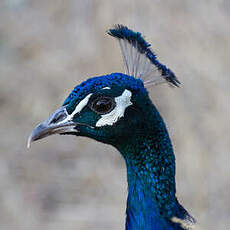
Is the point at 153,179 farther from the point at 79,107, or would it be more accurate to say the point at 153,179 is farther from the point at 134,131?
the point at 79,107

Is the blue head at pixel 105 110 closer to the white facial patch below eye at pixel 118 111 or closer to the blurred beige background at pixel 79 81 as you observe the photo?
the white facial patch below eye at pixel 118 111

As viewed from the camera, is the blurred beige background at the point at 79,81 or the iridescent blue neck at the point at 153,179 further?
the blurred beige background at the point at 79,81

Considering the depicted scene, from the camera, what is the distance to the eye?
1.33 meters

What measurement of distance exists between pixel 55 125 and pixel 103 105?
0.12 metres

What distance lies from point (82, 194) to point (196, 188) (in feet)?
2.36

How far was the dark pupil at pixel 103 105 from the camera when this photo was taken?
1325mm

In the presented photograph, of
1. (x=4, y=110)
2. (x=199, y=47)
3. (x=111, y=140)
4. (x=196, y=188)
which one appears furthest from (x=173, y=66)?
(x=4, y=110)

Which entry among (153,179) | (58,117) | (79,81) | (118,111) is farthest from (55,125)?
(79,81)

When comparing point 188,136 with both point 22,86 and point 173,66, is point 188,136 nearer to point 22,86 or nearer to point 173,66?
point 173,66

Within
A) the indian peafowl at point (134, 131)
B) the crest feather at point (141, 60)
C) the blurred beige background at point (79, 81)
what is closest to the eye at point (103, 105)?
the indian peafowl at point (134, 131)

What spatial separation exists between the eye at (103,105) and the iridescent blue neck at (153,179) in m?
0.09

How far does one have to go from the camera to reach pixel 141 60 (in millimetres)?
1425

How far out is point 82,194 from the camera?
2.97m

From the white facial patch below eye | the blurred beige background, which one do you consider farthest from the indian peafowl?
the blurred beige background
